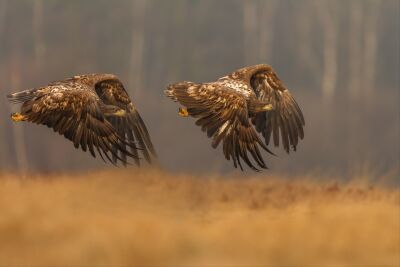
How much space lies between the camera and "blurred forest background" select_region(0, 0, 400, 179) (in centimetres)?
3131

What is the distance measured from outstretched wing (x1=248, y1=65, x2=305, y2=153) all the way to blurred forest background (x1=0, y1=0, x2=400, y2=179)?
52.7 feet

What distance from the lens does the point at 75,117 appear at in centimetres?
898

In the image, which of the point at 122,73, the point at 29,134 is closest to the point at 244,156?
the point at 29,134

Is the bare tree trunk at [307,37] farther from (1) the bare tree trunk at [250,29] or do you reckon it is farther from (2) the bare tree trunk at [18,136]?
(2) the bare tree trunk at [18,136]

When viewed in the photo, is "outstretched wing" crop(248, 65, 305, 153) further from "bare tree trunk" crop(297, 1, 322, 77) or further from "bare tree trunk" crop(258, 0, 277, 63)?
"bare tree trunk" crop(297, 1, 322, 77)

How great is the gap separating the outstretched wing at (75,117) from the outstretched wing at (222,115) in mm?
805

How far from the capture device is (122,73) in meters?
38.8

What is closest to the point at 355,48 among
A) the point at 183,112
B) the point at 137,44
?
the point at 137,44

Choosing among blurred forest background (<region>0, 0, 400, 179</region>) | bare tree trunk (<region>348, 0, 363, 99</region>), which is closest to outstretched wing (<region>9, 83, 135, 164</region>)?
blurred forest background (<region>0, 0, 400, 179</region>)

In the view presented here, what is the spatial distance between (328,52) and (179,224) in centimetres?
2744

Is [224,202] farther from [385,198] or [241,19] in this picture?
[241,19]

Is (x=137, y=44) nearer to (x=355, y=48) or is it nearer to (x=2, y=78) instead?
(x=355, y=48)

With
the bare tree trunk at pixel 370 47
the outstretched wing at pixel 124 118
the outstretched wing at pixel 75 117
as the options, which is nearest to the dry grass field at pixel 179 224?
the outstretched wing at pixel 124 118

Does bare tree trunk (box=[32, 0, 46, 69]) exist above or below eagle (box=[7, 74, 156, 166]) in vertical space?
above
